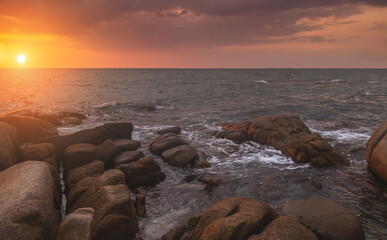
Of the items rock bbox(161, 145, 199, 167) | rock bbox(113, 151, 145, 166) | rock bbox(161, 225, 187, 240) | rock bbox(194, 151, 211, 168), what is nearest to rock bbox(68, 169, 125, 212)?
rock bbox(161, 225, 187, 240)

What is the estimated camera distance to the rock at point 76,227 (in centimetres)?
596

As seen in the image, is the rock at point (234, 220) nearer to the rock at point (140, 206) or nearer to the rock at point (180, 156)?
the rock at point (140, 206)

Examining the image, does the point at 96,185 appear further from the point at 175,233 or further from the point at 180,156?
the point at 180,156

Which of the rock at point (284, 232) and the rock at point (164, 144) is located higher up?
the rock at point (284, 232)

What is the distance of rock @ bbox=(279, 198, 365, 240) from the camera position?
643 centimetres

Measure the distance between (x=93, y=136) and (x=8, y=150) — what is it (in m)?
4.51

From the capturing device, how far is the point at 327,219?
6777 millimetres

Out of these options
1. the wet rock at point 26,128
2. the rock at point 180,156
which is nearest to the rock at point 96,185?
the rock at point 180,156

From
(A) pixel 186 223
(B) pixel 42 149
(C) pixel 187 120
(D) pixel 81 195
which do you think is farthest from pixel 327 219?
(C) pixel 187 120

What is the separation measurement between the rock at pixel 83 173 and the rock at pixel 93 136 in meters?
3.31

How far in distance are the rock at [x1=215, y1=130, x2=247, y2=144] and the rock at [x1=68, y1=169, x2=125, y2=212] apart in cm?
985

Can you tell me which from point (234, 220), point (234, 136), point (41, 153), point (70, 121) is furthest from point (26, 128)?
point (234, 220)

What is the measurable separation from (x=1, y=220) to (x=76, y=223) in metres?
1.61

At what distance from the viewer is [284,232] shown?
17.2 ft
